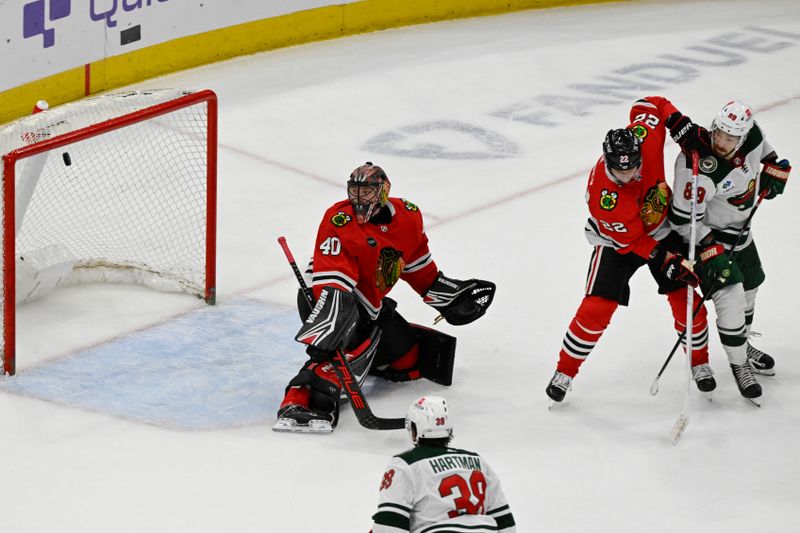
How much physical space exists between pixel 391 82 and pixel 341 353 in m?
4.04

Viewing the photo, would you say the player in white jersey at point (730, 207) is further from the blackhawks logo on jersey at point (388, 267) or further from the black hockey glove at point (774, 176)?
the blackhawks logo on jersey at point (388, 267)

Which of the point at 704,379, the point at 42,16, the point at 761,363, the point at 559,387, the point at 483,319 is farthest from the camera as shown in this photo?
the point at 42,16

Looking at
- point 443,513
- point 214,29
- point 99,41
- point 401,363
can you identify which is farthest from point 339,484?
point 214,29

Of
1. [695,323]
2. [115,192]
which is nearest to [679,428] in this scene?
[695,323]

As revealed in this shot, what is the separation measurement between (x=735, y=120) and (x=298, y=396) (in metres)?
1.70

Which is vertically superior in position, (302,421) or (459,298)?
(459,298)

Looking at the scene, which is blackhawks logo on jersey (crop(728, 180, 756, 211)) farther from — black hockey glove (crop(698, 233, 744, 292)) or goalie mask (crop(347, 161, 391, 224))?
goalie mask (crop(347, 161, 391, 224))

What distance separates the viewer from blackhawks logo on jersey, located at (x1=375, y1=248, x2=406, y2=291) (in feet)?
16.0

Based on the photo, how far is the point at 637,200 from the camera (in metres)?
4.72

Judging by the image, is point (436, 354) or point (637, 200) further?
point (436, 354)

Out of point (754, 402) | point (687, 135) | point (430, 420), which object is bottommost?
point (754, 402)

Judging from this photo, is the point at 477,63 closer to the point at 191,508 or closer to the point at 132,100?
the point at 132,100

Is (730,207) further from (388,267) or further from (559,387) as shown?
(388,267)

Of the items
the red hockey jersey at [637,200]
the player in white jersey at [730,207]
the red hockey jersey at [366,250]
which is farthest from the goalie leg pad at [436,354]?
the player in white jersey at [730,207]
